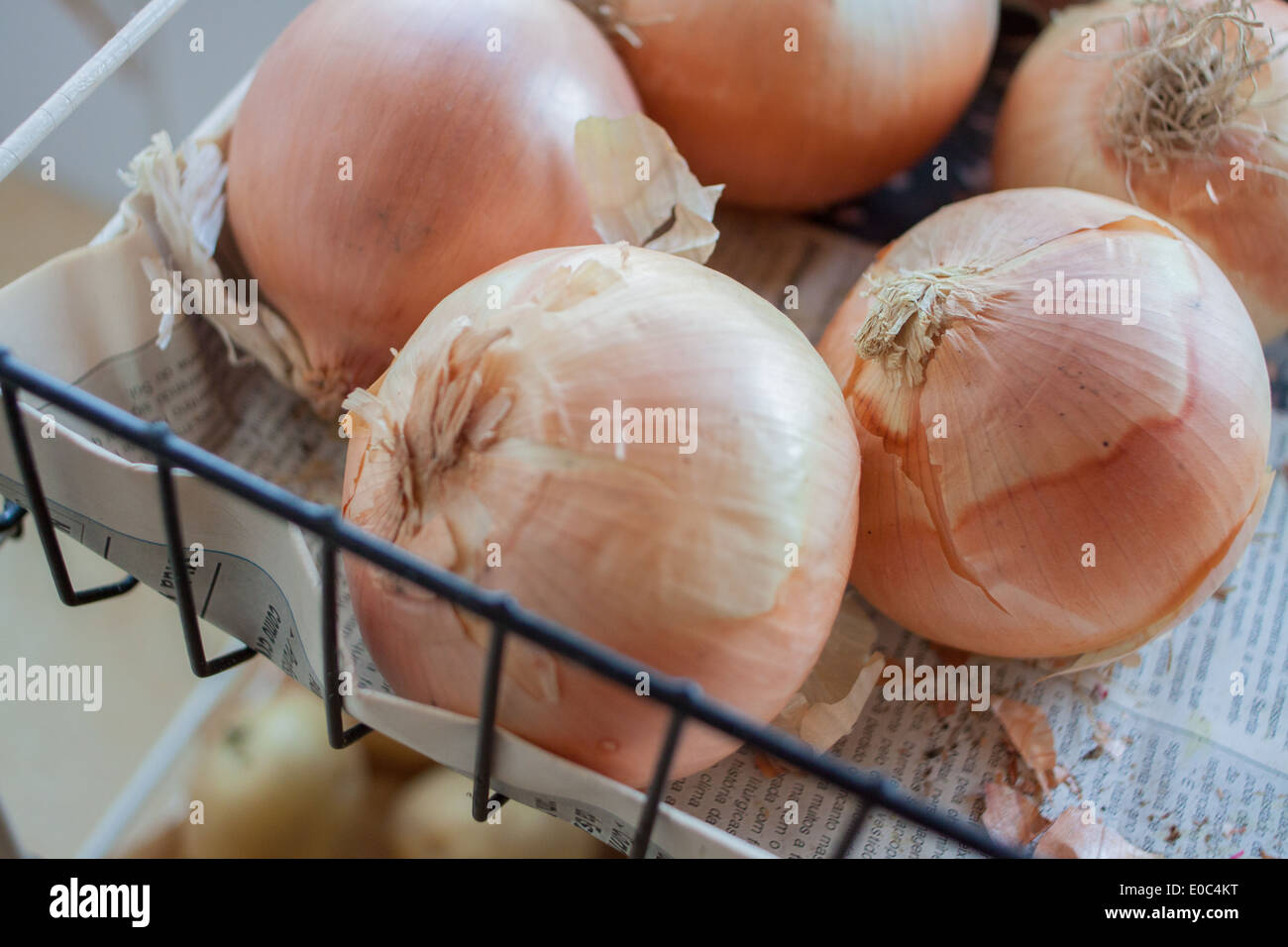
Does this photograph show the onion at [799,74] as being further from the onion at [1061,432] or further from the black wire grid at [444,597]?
the black wire grid at [444,597]

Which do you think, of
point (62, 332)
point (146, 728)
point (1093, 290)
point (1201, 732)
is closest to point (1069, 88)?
point (1093, 290)

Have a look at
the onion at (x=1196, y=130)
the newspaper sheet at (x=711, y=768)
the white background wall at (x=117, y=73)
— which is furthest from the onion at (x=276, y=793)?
the onion at (x=1196, y=130)

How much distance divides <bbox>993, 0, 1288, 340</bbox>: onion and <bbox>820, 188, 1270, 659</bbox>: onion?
10 cm

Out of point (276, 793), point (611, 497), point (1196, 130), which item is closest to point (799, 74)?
point (1196, 130)

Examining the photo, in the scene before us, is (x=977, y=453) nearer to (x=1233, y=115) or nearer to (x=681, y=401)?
(x=681, y=401)

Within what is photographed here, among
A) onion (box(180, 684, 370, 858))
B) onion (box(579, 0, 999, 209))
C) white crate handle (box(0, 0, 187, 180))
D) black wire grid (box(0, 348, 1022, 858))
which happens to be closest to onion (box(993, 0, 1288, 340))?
onion (box(579, 0, 999, 209))

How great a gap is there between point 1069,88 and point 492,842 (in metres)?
0.61

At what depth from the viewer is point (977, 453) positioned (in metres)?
0.45

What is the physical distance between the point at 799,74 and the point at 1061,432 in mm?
292

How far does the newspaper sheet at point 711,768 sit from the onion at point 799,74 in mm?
287

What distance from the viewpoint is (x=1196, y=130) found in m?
0.58

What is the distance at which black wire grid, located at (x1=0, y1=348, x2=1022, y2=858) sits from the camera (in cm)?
33

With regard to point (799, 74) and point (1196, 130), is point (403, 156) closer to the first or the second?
point (799, 74)
